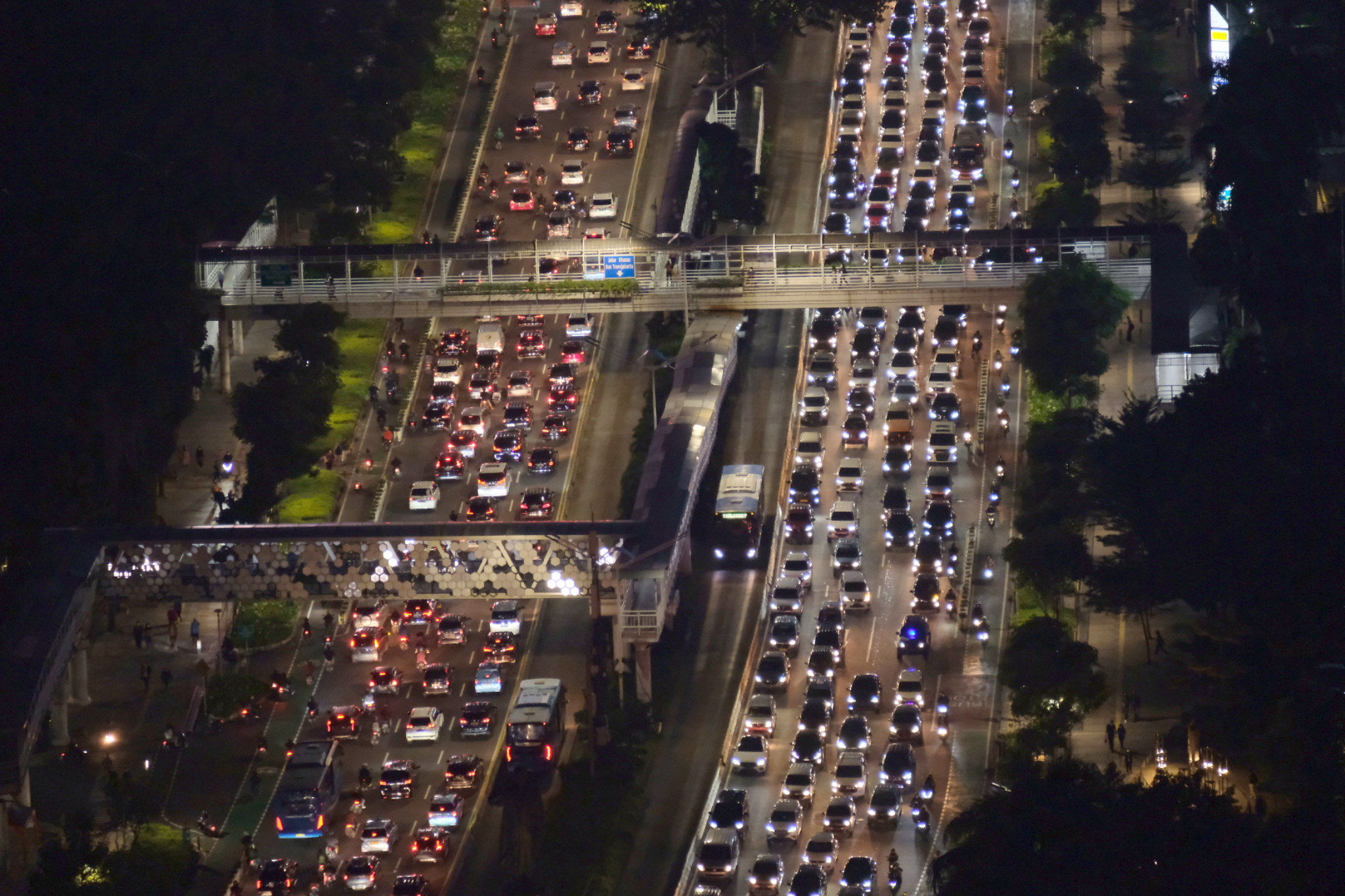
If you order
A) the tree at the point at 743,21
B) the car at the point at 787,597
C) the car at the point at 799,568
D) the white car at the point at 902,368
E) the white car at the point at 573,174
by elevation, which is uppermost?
the tree at the point at 743,21

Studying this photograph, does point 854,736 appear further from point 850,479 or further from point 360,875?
point 850,479

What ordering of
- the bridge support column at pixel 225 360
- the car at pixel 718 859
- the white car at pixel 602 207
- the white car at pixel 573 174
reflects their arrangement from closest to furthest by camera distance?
1. the car at pixel 718 859
2. the bridge support column at pixel 225 360
3. the white car at pixel 602 207
4. the white car at pixel 573 174

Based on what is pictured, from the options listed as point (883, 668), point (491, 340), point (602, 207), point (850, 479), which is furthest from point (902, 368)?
point (883, 668)

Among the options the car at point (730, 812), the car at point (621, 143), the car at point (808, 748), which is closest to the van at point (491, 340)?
the car at point (621, 143)

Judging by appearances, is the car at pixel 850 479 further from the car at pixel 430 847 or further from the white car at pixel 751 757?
the car at pixel 430 847

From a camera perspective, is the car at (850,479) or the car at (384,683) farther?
the car at (850,479)

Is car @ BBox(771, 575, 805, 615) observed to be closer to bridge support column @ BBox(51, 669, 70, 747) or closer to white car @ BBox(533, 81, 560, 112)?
bridge support column @ BBox(51, 669, 70, 747)
